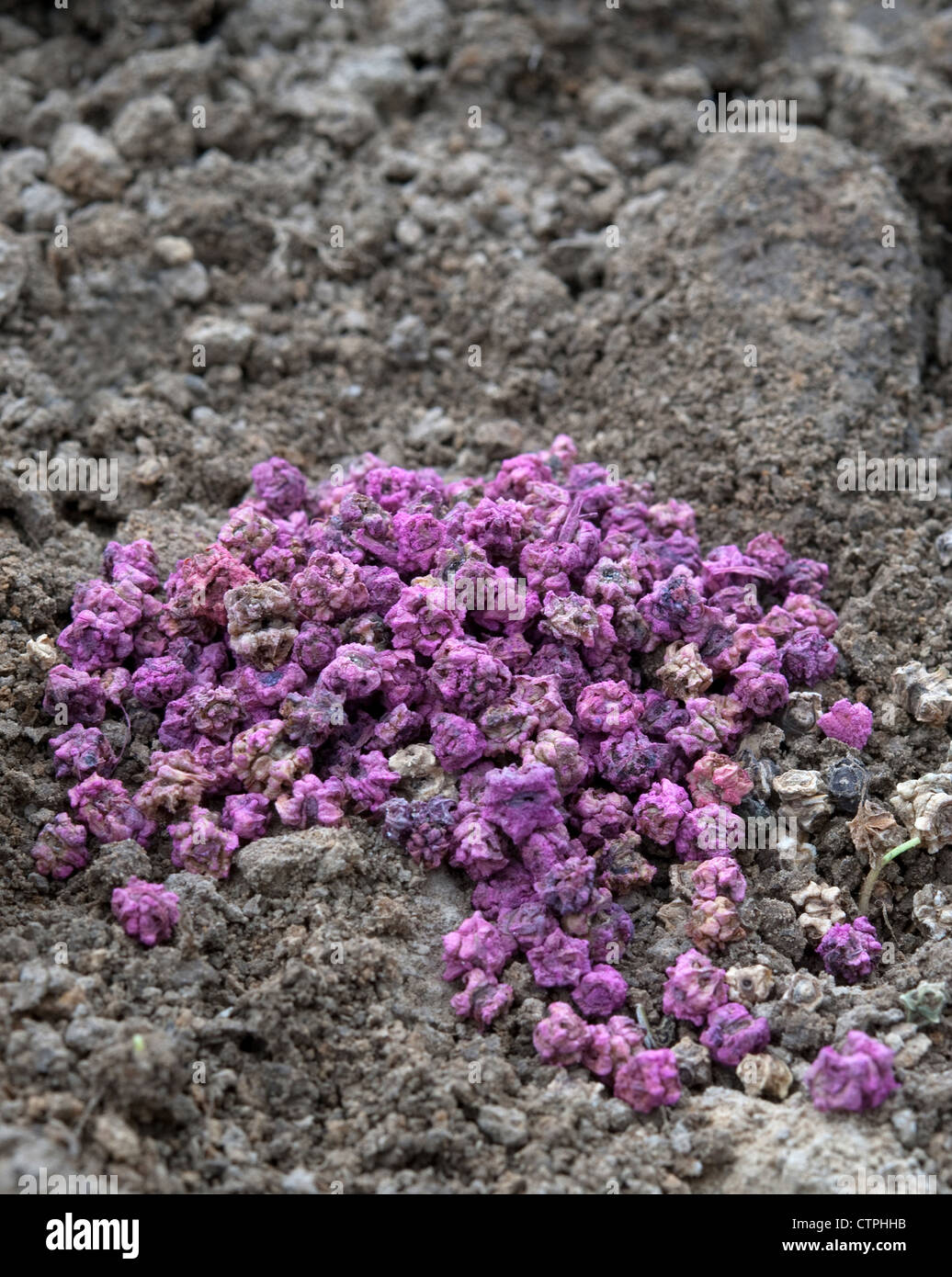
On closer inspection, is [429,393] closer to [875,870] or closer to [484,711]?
[484,711]

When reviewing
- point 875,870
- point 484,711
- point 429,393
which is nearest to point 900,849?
point 875,870

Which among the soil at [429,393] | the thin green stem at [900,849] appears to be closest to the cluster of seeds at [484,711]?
the soil at [429,393]

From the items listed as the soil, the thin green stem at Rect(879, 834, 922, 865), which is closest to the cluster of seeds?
the soil

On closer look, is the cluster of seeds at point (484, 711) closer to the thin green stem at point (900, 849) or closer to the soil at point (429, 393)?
the soil at point (429, 393)

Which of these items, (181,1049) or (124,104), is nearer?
(181,1049)

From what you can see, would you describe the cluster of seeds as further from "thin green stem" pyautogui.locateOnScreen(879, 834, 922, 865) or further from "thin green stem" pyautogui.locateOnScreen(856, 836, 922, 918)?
"thin green stem" pyautogui.locateOnScreen(879, 834, 922, 865)

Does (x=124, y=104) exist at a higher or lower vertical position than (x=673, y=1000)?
higher
